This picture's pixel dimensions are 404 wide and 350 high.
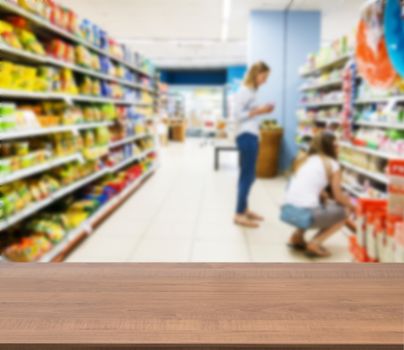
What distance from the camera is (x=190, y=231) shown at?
12.6 ft

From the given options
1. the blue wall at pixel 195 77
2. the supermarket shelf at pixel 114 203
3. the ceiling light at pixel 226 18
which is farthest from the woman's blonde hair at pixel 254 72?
the blue wall at pixel 195 77

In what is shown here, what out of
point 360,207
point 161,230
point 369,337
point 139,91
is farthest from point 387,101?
point 139,91

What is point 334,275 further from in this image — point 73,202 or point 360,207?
point 73,202

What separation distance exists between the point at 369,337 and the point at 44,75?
2953 millimetres

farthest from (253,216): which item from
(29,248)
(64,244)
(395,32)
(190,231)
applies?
(395,32)

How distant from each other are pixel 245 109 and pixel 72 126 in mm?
1622

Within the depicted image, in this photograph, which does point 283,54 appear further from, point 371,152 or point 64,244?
point 64,244

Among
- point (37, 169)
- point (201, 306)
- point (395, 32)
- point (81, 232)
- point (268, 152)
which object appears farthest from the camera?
point (268, 152)

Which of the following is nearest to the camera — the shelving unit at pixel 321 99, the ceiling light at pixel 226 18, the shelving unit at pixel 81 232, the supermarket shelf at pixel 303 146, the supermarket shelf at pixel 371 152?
the shelving unit at pixel 81 232

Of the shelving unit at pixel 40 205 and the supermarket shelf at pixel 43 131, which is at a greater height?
the supermarket shelf at pixel 43 131

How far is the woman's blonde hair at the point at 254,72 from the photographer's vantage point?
3830mm

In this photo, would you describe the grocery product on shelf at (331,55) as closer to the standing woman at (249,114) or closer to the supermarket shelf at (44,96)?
the standing woman at (249,114)

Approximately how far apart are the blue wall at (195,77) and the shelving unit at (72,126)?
12700 millimetres

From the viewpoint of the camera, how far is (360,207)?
112 inches
